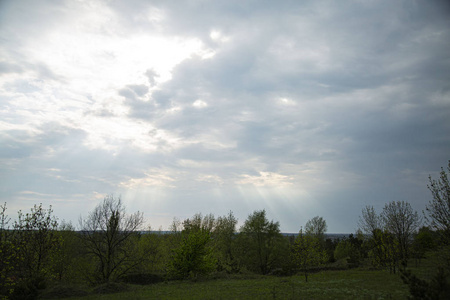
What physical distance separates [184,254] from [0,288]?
18837mm

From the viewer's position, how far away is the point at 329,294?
1686 centimetres

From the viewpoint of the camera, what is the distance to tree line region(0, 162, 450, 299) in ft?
53.9

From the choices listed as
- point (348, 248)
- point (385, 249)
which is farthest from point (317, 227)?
point (385, 249)

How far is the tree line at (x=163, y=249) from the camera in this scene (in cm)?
1642

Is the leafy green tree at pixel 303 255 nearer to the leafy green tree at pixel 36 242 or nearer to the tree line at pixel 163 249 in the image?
the tree line at pixel 163 249

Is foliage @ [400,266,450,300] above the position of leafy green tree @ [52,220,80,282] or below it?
above

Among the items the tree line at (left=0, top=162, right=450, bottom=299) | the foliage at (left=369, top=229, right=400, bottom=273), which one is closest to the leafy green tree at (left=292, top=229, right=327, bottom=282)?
the tree line at (left=0, top=162, right=450, bottom=299)

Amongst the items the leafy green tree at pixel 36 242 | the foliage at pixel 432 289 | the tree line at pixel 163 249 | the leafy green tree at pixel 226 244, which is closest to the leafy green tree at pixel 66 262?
the tree line at pixel 163 249

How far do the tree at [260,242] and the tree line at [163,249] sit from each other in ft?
0.53

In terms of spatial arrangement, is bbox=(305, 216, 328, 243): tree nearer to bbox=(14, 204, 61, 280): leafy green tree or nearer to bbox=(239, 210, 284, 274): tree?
bbox=(239, 210, 284, 274): tree

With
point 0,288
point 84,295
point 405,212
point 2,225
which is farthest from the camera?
point 405,212

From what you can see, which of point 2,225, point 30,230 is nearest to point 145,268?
point 30,230

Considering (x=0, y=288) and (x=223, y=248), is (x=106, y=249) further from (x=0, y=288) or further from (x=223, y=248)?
(x=223, y=248)

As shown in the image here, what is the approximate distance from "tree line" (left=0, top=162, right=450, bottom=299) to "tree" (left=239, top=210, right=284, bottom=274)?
0.53 ft
